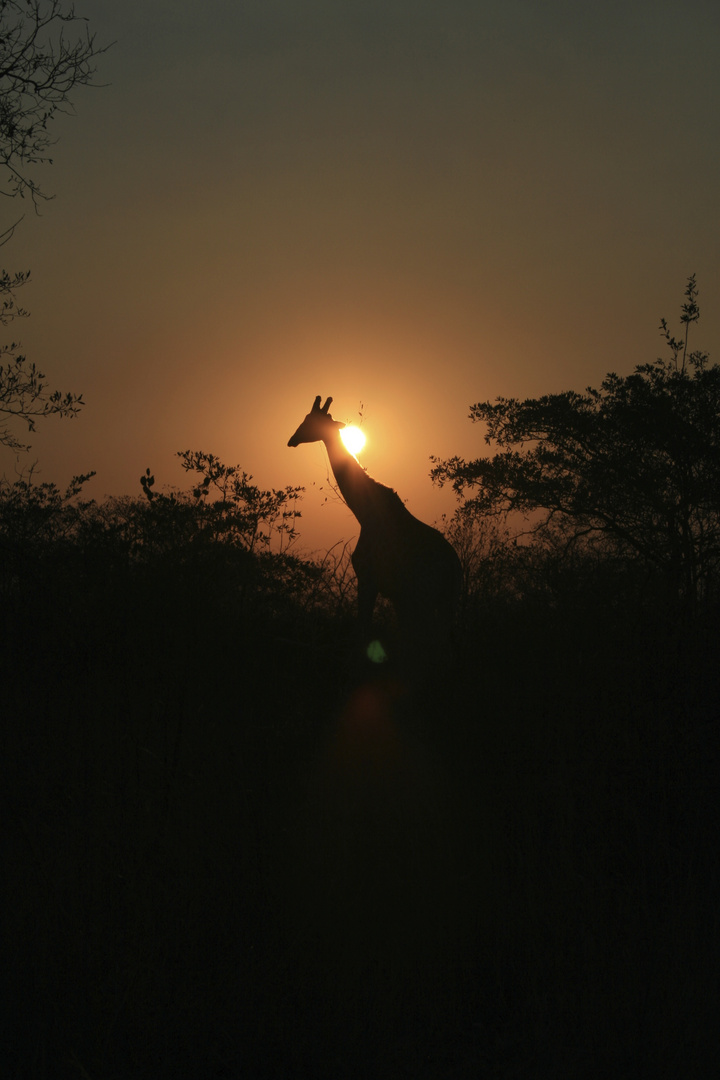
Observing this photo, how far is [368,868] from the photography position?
14.4 feet

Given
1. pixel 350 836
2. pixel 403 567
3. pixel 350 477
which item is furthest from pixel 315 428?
pixel 350 836

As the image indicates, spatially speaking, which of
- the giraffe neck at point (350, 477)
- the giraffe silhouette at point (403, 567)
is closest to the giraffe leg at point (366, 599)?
the giraffe silhouette at point (403, 567)

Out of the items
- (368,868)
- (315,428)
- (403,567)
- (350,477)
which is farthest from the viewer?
(315,428)

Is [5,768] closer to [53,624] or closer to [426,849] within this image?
[53,624]

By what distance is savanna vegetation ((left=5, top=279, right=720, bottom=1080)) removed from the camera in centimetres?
323

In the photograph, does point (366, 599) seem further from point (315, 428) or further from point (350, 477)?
point (315, 428)

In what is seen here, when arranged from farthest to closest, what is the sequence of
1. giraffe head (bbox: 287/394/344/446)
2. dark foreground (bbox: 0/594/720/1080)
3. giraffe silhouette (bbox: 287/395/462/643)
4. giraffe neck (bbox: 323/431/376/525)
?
giraffe head (bbox: 287/394/344/446) → giraffe neck (bbox: 323/431/376/525) → giraffe silhouette (bbox: 287/395/462/643) → dark foreground (bbox: 0/594/720/1080)

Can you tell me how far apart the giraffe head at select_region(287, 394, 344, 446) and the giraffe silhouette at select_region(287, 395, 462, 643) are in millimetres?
1479

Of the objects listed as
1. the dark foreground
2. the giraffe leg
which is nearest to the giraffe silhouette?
the giraffe leg

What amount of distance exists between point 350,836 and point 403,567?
549 cm

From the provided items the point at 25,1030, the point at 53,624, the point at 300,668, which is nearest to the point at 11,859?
the point at 25,1030

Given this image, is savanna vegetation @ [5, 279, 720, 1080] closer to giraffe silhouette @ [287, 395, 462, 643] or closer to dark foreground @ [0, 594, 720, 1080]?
dark foreground @ [0, 594, 720, 1080]

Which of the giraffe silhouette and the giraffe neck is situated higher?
the giraffe neck

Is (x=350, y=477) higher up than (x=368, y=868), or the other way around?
(x=350, y=477)
